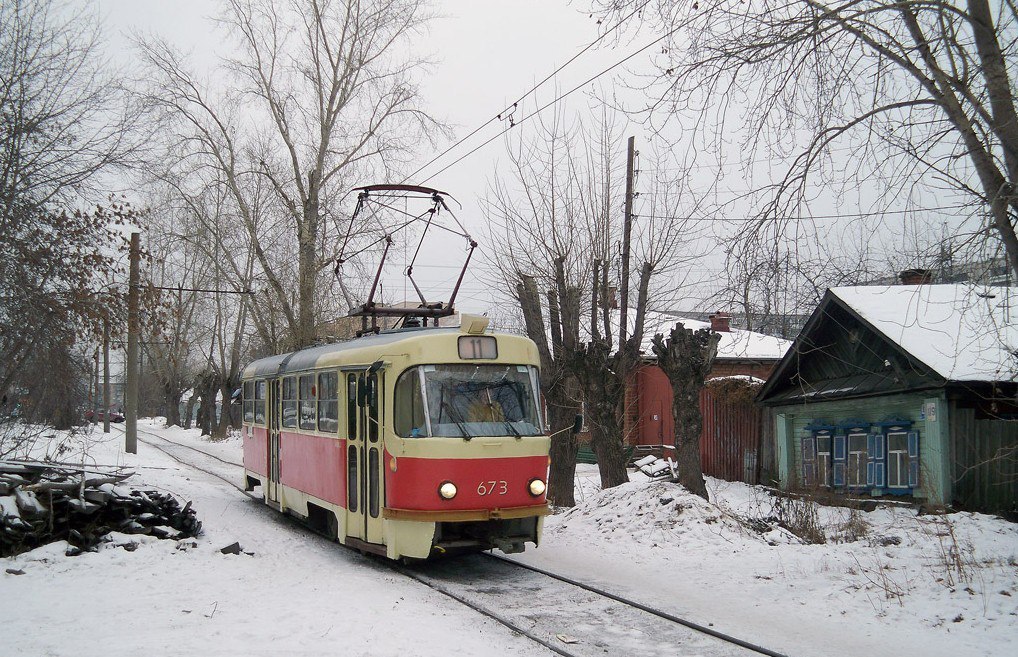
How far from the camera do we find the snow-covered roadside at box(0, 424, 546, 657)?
6.67 m

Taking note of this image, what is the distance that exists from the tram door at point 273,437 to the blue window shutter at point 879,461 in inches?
479

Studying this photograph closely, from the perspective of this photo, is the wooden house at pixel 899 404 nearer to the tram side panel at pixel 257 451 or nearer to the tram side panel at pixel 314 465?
the tram side panel at pixel 314 465

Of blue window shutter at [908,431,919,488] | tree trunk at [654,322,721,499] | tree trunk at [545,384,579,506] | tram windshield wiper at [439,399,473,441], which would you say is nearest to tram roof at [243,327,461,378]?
tram windshield wiper at [439,399,473,441]

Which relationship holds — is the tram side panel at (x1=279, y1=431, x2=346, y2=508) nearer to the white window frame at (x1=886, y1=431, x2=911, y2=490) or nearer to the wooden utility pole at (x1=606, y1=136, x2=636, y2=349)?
the wooden utility pole at (x1=606, y1=136, x2=636, y2=349)

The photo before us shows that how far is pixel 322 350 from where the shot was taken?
1270 cm

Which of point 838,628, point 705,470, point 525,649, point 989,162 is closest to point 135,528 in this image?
point 525,649

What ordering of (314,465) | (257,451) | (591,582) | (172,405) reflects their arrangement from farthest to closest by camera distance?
(172,405) → (257,451) → (314,465) → (591,582)

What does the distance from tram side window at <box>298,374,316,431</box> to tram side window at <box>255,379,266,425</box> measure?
9.21ft

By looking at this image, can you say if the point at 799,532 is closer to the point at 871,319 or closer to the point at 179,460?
the point at 871,319

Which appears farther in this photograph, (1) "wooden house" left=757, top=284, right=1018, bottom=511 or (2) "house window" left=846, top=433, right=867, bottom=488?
(2) "house window" left=846, top=433, right=867, bottom=488

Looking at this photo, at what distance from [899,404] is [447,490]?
1158cm

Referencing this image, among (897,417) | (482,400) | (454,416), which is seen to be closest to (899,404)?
(897,417)

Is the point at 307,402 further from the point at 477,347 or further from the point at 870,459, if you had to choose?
the point at 870,459

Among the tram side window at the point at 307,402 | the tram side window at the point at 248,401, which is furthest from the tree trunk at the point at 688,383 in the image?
the tram side window at the point at 248,401
